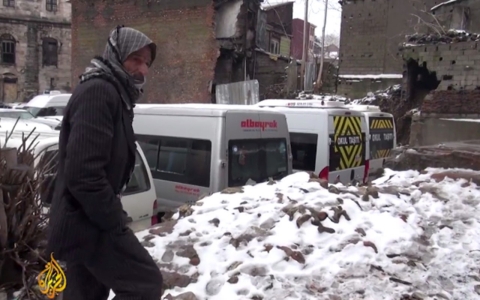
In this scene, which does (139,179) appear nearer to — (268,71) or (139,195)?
(139,195)

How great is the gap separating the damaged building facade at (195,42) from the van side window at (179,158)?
15731mm

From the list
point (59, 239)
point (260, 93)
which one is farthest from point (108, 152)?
point (260, 93)

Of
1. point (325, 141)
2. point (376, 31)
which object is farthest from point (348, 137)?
point (376, 31)

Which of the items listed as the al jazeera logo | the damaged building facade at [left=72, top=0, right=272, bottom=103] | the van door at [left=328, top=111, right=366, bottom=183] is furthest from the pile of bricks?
the al jazeera logo

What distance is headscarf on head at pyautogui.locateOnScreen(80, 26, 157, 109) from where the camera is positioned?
7.88 ft

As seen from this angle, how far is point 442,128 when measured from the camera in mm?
14359

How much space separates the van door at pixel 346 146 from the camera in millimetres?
8109

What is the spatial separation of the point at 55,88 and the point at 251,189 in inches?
1615

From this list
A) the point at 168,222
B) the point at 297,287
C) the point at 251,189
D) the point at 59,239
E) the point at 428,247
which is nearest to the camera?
the point at 59,239

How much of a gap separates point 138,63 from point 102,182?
730 mm

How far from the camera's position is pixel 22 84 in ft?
133

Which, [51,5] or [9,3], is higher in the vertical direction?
[51,5]

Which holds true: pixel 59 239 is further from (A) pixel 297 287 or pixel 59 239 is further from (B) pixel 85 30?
(B) pixel 85 30

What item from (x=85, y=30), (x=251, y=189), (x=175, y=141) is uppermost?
(x=85, y=30)
